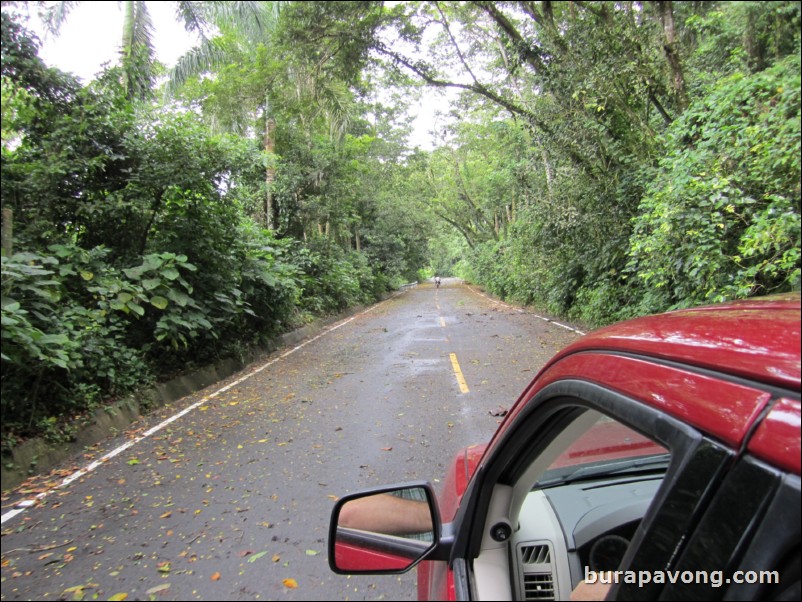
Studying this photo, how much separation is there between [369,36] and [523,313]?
11.1 m

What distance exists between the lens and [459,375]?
809 centimetres

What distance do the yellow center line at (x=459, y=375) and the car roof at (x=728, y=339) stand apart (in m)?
6.00

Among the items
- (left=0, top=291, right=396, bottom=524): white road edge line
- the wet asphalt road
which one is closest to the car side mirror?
the wet asphalt road

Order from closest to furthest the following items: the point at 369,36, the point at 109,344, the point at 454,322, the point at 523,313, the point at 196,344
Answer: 1. the point at 109,344
2. the point at 196,344
3. the point at 369,36
4. the point at 454,322
5. the point at 523,313

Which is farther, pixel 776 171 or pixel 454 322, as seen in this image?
pixel 454 322

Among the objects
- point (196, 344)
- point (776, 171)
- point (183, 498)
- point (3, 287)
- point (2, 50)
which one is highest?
point (2, 50)

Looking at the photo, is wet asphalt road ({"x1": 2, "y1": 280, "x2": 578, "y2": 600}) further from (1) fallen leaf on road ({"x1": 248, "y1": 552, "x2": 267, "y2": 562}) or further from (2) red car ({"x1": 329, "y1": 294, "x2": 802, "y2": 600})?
(2) red car ({"x1": 329, "y1": 294, "x2": 802, "y2": 600})

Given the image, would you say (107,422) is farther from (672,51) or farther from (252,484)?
(672,51)

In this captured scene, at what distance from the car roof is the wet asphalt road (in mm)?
2392

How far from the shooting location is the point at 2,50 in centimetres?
602

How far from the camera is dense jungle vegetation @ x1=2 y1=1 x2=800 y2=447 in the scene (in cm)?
557

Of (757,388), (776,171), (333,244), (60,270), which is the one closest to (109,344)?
(60,270)

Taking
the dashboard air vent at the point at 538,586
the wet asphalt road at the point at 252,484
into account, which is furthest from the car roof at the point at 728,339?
the wet asphalt road at the point at 252,484

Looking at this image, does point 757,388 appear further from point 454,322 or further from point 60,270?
point 454,322
